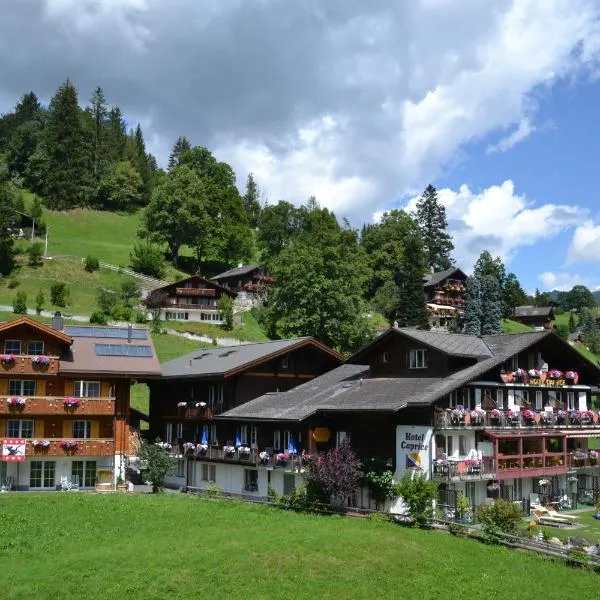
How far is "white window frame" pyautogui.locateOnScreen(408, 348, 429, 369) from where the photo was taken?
1730 inches

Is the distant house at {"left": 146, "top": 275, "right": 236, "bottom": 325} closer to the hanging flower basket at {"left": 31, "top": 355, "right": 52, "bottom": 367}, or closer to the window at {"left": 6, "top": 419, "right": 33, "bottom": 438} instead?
the hanging flower basket at {"left": 31, "top": 355, "right": 52, "bottom": 367}

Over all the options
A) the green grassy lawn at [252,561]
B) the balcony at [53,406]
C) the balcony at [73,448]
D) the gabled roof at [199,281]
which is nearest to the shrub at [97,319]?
the gabled roof at [199,281]

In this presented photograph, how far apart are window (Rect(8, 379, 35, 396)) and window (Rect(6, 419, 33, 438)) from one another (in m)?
1.55

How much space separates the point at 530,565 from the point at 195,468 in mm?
27650

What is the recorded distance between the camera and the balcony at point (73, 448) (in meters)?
44.3

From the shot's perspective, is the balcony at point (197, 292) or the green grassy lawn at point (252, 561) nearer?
the green grassy lawn at point (252, 561)

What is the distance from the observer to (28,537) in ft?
96.4

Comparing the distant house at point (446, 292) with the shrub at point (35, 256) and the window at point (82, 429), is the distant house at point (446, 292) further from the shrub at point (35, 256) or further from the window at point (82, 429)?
the window at point (82, 429)

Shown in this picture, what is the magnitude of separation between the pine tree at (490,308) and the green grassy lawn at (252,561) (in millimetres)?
75625

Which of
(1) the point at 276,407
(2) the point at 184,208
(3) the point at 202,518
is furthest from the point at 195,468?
(2) the point at 184,208

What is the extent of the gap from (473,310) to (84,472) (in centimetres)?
6990

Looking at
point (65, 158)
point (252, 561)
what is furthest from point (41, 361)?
point (65, 158)

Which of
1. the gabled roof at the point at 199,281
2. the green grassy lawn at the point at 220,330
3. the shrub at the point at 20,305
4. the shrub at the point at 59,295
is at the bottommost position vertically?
the green grassy lawn at the point at 220,330

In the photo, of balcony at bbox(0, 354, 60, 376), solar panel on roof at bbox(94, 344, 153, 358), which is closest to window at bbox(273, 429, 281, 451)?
solar panel on roof at bbox(94, 344, 153, 358)
